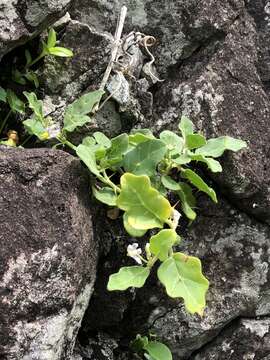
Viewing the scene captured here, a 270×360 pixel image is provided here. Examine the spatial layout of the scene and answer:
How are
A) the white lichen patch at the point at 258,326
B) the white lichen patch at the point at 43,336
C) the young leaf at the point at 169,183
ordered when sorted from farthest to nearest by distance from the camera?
the white lichen patch at the point at 258,326 → the young leaf at the point at 169,183 → the white lichen patch at the point at 43,336

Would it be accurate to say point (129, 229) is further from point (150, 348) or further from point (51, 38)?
point (51, 38)

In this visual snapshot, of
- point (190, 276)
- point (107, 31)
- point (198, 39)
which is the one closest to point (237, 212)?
point (190, 276)

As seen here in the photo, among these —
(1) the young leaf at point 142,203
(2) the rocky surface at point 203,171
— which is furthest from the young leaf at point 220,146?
(1) the young leaf at point 142,203

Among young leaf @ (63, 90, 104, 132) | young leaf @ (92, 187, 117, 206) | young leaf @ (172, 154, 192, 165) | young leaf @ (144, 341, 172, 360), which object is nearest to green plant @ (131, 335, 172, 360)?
young leaf @ (144, 341, 172, 360)

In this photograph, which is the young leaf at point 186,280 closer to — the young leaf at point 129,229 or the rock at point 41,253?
the young leaf at point 129,229

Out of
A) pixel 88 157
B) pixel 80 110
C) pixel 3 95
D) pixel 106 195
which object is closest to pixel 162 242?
pixel 106 195

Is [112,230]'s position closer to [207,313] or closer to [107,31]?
[207,313]
